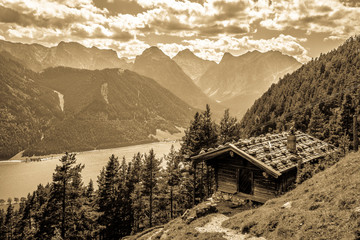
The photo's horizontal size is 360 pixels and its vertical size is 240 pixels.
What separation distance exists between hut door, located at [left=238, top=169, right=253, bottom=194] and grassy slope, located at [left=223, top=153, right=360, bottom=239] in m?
5.32

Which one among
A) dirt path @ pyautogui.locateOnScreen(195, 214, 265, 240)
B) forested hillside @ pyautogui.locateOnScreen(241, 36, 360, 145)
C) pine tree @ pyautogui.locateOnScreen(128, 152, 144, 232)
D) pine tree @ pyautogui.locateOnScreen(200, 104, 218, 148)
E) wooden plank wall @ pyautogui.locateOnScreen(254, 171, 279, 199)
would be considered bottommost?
pine tree @ pyautogui.locateOnScreen(128, 152, 144, 232)

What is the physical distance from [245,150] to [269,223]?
332 inches

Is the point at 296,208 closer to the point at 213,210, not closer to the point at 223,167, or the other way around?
the point at 213,210

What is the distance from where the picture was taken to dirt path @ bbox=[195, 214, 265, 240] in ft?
40.5

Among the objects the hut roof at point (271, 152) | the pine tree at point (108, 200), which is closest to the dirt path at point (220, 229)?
the hut roof at point (271, 152)

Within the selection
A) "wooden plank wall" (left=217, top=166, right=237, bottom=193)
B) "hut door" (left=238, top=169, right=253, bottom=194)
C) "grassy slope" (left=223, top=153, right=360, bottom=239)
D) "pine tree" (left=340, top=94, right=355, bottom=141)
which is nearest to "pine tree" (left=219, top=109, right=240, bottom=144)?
"wooden plank wall" (left=217, top=166, right=237, bottom=193)

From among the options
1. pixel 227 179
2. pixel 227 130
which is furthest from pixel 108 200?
pixel 227 179

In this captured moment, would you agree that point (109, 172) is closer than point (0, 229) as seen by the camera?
Yes

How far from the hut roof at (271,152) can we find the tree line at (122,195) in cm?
1304

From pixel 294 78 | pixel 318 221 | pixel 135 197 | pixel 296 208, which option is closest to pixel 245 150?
pixel 296 208

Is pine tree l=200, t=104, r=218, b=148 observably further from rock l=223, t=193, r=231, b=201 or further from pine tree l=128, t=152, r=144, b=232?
pine tree l=128, t=152, r=144, b=232

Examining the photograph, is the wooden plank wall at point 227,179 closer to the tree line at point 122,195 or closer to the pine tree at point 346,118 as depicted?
the tree line at point 122,195

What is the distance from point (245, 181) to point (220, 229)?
673 cm

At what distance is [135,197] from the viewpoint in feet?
174
